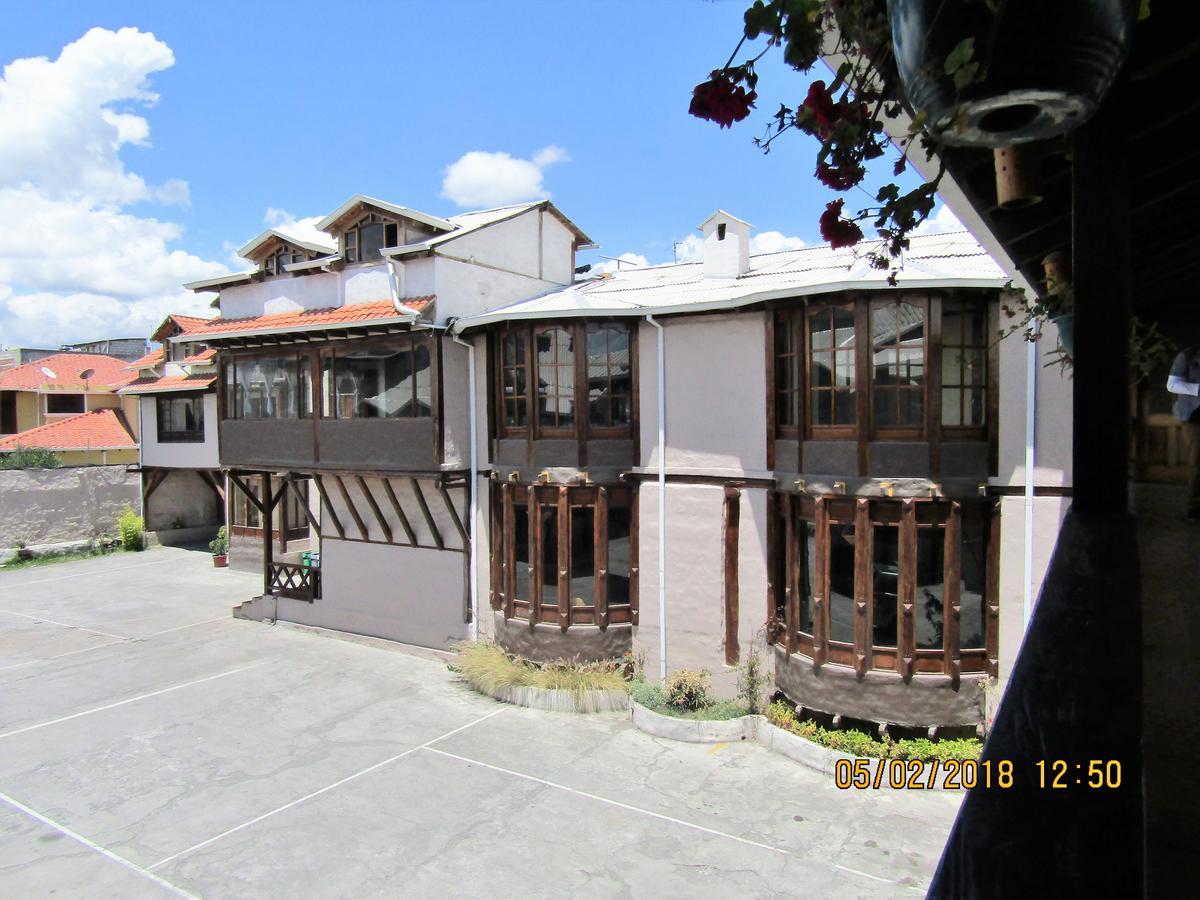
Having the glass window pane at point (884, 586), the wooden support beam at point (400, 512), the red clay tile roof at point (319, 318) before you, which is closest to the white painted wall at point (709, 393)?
the glass window pane at point (884, 586)

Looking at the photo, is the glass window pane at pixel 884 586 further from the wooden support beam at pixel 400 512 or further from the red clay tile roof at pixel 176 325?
the red clay tile roof at pixel 176 325

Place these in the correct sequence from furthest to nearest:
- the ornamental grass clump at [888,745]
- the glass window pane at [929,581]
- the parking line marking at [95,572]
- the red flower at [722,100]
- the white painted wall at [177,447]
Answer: the white painted wall at [177,447] → the parking line marking at [95,572] → the glass window pane at [929,581] → the ornamental grass clump at [888,745] → the red flower at [722,100]

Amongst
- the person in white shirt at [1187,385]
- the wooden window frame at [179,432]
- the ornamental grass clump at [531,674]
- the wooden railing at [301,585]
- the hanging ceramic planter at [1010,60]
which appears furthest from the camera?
the wooden window frame at [179,432]

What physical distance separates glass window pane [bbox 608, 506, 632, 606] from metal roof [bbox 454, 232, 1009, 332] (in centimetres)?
330

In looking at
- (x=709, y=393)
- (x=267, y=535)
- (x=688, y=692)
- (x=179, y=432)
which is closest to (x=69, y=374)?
(x=179, y=432)

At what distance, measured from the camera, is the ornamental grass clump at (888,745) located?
9.24 meters

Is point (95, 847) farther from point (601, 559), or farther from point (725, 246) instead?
point (725, 246)

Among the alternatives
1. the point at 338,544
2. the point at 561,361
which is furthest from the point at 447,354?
the point at 338,544

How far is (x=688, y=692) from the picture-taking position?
11.2m

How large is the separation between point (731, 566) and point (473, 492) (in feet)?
16.7

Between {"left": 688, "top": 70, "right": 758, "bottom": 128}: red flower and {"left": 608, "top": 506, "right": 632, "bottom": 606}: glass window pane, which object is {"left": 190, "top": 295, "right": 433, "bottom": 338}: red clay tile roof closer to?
{"left": 608, "top": 506, "right": 632, "bottom": 606}: glass window pane

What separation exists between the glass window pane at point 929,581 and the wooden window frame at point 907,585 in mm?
54

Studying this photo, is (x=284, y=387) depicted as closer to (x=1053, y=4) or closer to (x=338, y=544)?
(x=338, y=544)

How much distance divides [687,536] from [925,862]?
18.0ft
